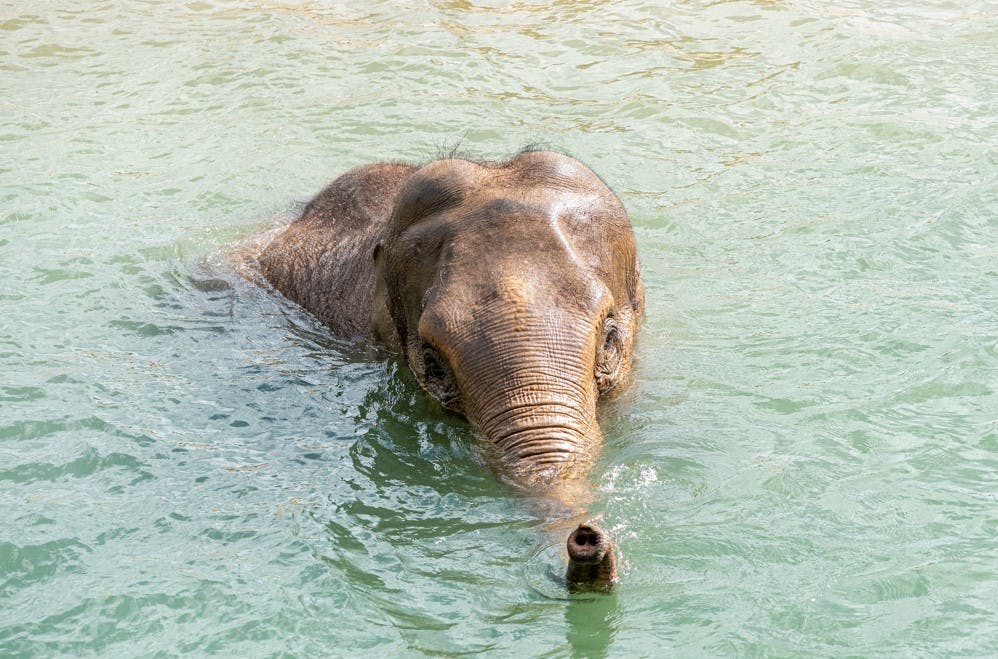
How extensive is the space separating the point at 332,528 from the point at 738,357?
2842 millimetres

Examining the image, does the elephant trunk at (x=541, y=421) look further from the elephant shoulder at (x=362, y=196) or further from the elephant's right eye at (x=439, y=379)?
the elephant shoulder at (x=362, y=196)

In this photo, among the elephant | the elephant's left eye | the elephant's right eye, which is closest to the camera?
the elephant

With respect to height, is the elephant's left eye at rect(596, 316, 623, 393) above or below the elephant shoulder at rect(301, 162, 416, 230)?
above

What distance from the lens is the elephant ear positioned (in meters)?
7.56

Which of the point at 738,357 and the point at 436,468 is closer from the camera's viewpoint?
the point at 436,468

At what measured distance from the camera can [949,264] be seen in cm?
891

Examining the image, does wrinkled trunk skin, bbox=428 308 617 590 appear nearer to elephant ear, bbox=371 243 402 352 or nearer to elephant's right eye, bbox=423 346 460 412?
elephant's right eye, bbox=423 346 460 412

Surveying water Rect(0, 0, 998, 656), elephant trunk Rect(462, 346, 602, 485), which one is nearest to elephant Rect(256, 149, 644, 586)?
elephant trunk Rect(462, 346, 602, 485)

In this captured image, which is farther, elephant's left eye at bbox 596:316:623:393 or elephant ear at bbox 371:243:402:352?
elephant ear at bbox 371:243:402:352

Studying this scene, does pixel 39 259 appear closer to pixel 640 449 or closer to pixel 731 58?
pixel 640 449

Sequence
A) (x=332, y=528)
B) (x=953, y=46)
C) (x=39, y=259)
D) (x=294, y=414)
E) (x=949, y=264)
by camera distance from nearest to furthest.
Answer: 1. (x=332, y=528)
2. (x=294, y=414)
3. (x=949, y=264)
4. (x=39, y=259)
5. (x=953, y=46)

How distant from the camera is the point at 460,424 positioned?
6.70 m

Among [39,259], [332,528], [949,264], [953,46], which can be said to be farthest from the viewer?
[953,46]

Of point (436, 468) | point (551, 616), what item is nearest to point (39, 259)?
point (436, 468)
